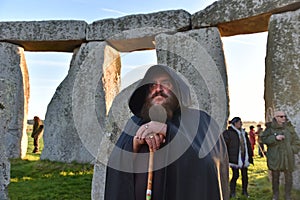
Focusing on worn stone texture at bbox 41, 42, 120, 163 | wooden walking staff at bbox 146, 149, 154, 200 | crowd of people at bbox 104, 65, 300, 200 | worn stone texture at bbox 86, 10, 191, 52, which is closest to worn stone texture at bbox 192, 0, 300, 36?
worn stone texture at bbox 86, 10, 191, 52

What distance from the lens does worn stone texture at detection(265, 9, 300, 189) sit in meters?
5.79

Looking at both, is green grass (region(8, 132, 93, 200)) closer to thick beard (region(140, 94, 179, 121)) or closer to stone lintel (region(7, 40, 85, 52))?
stone lintel (region(7, 40, 85, 52))

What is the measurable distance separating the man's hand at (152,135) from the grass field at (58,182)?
154 inches

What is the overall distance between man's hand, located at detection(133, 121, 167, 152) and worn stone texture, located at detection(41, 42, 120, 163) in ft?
20.4

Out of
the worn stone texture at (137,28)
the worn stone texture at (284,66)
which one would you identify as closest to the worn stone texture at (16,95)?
the worn stone texture at (137,28)

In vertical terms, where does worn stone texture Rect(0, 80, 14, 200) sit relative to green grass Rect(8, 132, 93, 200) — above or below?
above

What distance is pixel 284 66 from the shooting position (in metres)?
5.93

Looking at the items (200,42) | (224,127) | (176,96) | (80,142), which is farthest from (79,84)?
(176,96)

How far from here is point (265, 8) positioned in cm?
615

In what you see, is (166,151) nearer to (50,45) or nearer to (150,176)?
(150,176)

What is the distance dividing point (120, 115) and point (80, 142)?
177 inches

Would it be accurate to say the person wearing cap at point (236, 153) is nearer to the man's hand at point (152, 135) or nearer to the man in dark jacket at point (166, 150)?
the man in dark jacket at point (166, 150)

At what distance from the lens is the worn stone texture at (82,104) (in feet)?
26.9

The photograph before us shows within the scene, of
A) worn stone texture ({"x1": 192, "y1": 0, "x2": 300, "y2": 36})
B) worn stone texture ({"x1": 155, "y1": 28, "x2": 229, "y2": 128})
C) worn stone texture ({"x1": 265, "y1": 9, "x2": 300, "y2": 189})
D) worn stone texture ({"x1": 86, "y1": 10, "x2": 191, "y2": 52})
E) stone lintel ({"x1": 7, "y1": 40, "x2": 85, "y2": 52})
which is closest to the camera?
worn stone texture ({"x1": 265, "y1": 9, "x2": 300, "y2": 189})
